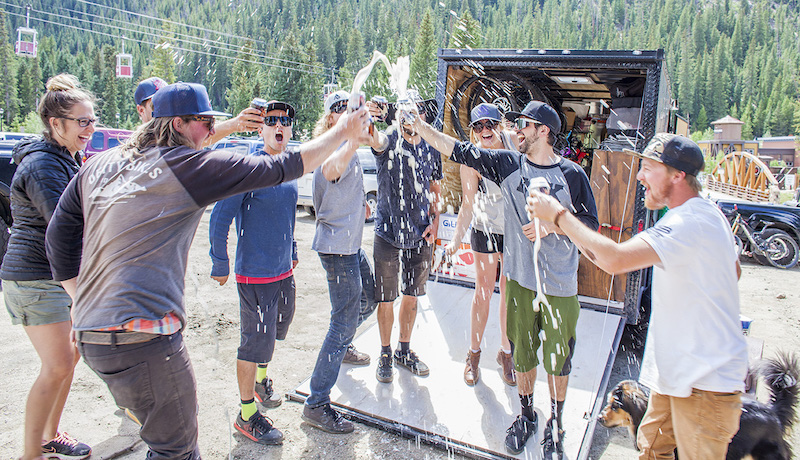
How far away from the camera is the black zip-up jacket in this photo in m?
2.41

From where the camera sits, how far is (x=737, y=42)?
386 ft

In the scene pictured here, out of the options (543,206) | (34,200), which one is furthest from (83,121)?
(543,206)

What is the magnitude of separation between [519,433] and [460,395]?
676 millimetres

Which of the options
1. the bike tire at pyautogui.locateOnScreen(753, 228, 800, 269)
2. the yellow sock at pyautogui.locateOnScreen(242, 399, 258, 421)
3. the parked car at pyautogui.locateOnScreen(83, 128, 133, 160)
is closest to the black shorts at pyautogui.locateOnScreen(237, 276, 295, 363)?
the yellow sock at pyautogui.locateOnScreen(242, 399, 258, 421)

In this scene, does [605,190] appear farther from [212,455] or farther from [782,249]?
[782,249]

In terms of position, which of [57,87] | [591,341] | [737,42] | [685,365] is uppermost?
[737,42]

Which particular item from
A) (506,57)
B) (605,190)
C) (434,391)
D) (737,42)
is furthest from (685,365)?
→ (737,42)

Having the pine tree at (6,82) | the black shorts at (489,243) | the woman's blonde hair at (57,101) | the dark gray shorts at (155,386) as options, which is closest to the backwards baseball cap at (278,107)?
the woman's blonde hair at (57,101)

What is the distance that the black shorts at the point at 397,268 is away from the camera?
3.70 m

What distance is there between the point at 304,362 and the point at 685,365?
10.5ft

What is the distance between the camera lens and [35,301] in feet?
8.10

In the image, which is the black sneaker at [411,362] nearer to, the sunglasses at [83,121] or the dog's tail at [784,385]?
the dog's tail at [784,385]

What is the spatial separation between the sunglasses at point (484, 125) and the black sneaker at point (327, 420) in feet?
7.87

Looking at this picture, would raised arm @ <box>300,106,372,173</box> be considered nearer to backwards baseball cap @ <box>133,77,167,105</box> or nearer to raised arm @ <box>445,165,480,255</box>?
raised arm @ <box>445,165,480,255</box>
